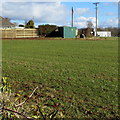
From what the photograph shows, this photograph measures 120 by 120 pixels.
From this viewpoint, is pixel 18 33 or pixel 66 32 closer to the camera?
pixel 18 33

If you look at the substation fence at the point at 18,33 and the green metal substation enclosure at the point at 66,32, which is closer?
Answer: the substation fence at the point at 18,33

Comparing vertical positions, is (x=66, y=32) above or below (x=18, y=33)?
above

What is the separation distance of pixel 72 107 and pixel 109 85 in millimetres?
1672

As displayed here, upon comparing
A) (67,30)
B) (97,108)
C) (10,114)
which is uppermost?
(67,30)

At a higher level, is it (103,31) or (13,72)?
(103,31)

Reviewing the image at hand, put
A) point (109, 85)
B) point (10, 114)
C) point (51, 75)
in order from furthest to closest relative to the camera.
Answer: point (51, 75)
point (109, 85)
point (10, 114)

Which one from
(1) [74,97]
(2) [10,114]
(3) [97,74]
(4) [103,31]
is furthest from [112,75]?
(4) [103,31]

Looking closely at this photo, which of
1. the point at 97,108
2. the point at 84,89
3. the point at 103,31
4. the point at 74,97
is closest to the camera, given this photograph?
the point at 97,108

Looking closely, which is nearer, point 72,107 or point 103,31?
point 72,107

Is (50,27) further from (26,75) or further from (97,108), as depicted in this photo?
(97,108)

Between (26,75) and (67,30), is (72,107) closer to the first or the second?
(26,75)

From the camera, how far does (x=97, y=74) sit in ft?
19.8

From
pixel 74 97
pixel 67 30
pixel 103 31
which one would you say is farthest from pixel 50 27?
pixel 74 97

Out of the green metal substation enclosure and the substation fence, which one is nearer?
the substation fence
